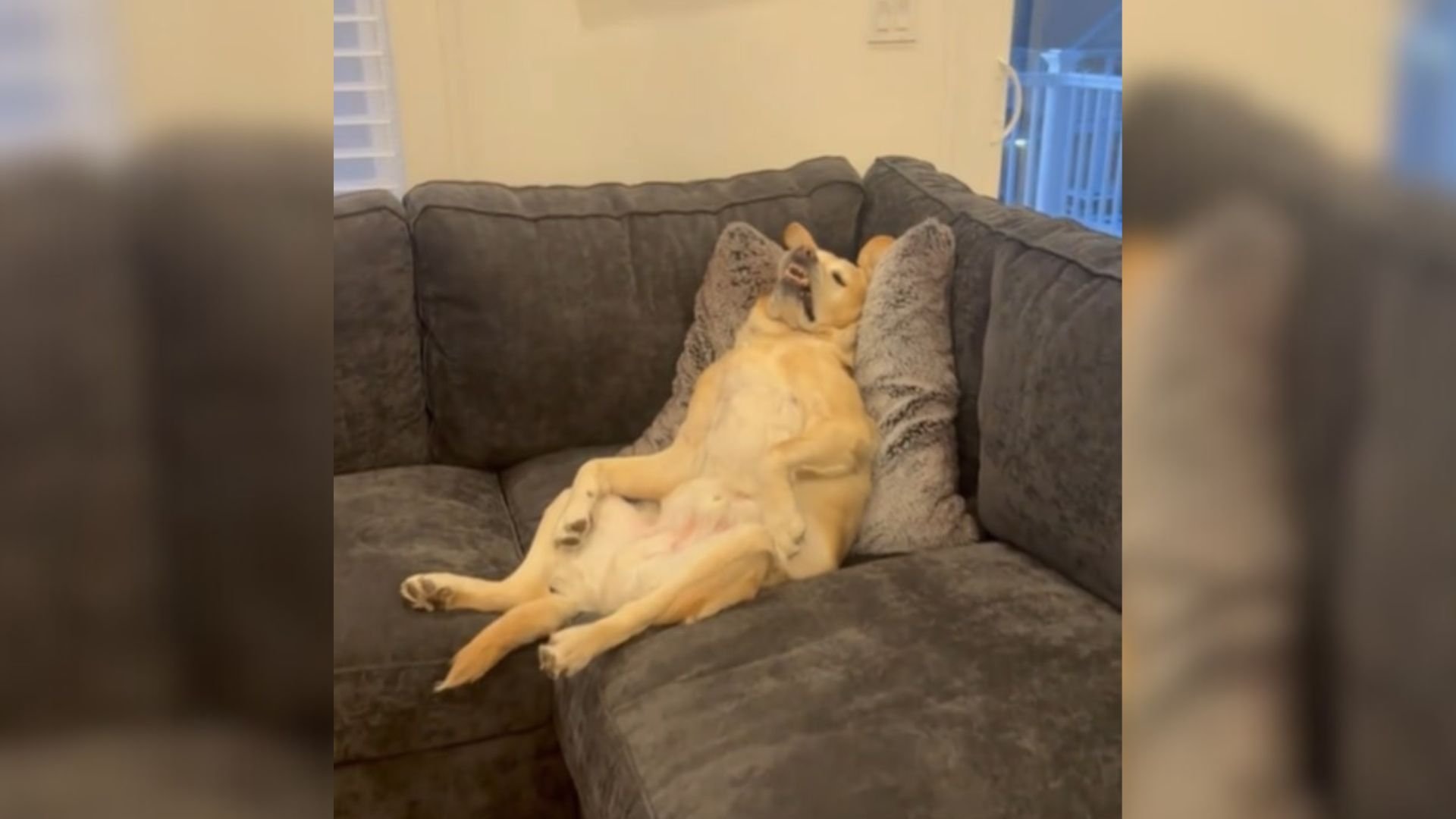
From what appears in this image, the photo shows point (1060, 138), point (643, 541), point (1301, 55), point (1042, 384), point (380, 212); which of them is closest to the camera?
point (1301, 55)

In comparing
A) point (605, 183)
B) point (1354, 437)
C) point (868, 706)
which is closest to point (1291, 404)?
point (1354, 437)

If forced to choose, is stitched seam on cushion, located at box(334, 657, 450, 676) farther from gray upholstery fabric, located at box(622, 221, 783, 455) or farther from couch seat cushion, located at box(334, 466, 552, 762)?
gray upholstery fabric, located at box(622, 221, 783, 455)

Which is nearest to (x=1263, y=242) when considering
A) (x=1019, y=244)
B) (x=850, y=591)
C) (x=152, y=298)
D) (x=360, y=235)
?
(x=152, y=298)

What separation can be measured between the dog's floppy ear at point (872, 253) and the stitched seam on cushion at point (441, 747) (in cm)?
98

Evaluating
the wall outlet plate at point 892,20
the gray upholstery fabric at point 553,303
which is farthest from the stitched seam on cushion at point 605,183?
the wall outlet plate at point 892,20

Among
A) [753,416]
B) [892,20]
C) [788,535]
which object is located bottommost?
[788,535]

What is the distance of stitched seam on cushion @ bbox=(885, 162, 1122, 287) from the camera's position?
163cm

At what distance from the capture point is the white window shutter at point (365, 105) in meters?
2.42

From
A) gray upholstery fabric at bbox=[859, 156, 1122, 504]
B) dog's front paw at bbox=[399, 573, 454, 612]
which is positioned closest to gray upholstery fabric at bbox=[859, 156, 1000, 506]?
gray upholstery fabric at bbox=[859, 156, 1122, 504]

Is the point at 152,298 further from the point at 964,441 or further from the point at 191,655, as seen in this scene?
the point at 964,441

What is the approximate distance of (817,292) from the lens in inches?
82.2

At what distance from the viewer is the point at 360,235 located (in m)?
2.14

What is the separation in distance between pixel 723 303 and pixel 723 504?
509mm

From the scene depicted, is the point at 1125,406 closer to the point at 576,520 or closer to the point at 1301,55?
the point at 1301,55
